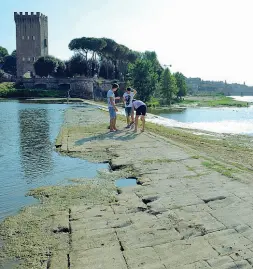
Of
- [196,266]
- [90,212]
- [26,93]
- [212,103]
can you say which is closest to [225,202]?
[196,266]

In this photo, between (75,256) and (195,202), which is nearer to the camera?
(75,256)

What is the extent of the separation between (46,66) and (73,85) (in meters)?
11.6

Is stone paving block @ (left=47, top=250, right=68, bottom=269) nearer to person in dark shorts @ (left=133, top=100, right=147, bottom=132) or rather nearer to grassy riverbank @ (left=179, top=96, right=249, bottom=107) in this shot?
person in dark shorts @ (left=133, top=100, right=147, bottom=132)

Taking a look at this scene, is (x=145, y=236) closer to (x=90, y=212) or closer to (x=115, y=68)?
(x=90, y=212)

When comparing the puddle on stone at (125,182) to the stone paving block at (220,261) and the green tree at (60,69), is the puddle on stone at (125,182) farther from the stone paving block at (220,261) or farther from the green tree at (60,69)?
the green tree at (60,69)

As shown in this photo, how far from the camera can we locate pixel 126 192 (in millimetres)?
6016

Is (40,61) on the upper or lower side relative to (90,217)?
upper

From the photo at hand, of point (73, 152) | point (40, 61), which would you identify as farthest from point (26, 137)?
point (40, 61)

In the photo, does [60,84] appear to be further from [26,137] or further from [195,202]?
[195,202]

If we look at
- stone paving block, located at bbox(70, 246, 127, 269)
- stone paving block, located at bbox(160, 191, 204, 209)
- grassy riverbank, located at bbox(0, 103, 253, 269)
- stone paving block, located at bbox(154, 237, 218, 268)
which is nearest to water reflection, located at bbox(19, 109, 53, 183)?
grassy riverbank, located at bbox(0, 103, 253, 269)

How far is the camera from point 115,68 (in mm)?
85250

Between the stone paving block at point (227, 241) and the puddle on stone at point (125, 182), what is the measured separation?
257 cm

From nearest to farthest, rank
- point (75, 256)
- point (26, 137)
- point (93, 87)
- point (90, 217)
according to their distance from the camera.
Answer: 1. point (75, 256)
2. point (90, 217)
3. point (26, 137)
4. point (93, 87)

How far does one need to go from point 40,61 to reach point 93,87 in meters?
16.0
